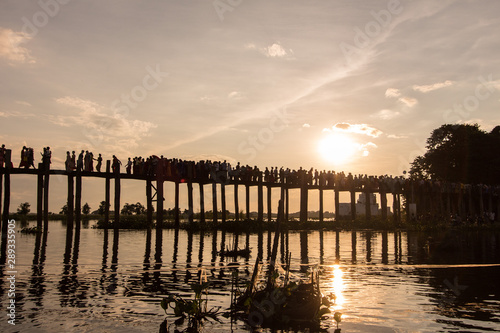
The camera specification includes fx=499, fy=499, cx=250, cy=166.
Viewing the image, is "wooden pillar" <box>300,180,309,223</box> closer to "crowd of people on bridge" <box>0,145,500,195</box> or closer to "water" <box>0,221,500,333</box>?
"crowd of people on bridge" <box>0,145,500,195</box>

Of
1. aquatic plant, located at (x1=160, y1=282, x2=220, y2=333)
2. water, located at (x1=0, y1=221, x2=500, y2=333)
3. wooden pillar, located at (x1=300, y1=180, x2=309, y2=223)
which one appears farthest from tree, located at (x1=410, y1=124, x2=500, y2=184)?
aquatic plant, located at (x1=160, y1=282, x2=220, y2=333)

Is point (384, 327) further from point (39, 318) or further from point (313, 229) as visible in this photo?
point (313, 229)

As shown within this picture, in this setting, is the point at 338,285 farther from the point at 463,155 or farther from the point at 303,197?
the point at 463,155

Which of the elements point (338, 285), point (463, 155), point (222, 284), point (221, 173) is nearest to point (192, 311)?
point (222, 284)

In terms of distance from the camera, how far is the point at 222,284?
1433 centimetres

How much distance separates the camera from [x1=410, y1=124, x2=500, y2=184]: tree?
5838cm

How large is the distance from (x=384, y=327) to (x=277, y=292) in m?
2.23

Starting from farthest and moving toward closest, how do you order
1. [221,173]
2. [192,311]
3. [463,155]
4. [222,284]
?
[463,155] → [221,173] → [222,284] → [192,311]

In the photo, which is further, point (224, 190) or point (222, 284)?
point (224, 190)

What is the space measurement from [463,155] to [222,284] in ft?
176

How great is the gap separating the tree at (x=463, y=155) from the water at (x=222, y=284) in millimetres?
37430

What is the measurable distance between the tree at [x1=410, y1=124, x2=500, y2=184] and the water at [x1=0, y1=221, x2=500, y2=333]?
3743cm

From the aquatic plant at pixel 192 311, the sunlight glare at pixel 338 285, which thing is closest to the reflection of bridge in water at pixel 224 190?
the sunlight glare at pixel 338 285

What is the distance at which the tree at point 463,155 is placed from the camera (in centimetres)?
5838
